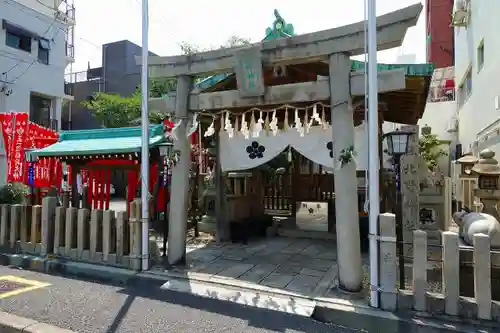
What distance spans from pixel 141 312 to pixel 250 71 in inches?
176

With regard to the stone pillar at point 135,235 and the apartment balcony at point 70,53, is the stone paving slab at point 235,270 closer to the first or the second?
the stone pillar at point 135,235

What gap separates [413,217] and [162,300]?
5.36 m

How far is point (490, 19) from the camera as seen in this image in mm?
10141

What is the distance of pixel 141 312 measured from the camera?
527 centimetres

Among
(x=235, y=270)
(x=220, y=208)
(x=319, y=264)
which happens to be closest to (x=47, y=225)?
(x=220, y=208)

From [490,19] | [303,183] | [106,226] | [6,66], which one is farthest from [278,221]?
[6,66]

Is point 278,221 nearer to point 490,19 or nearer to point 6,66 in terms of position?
point 490,19

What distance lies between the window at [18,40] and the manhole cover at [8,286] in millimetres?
18180

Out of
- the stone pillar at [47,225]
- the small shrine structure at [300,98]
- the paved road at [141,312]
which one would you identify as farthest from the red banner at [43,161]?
the paved road at [141,312]

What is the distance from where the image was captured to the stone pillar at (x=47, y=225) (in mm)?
7801

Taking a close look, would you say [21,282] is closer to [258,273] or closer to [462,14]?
[258,273]

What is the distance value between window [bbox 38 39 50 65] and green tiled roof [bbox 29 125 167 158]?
13.4 metres

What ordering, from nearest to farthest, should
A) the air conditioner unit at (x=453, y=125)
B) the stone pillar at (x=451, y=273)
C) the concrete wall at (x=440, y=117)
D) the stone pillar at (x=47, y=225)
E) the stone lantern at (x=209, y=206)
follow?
the stone pillar at (x=451, y=273)
the stone pillar at (x=47, y=225)
the stone lantern at (x=209, y=206)
the air conditioner unit at (x=453, y=125)
the concrete wall at (x=440, y=117)

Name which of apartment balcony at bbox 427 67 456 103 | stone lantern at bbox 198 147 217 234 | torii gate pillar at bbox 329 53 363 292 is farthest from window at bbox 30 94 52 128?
apartment balcony at bbox 427 67 456 103
